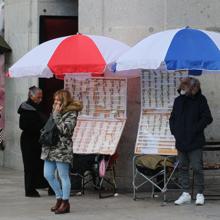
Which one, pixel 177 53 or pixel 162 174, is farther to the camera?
pixel 162 174

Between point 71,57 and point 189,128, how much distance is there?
198cm

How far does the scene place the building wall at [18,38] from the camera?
44.0 feet

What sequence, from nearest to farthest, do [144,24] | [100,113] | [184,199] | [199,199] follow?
[199,199], [184,199], [100,113], [144,24]

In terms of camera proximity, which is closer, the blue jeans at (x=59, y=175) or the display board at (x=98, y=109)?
the blue jeans at (x=59, y=175)

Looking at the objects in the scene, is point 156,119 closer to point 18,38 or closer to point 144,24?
point 144,24

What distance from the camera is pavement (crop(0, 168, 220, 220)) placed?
8578mm

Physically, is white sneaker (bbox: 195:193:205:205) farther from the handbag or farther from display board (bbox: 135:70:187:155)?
the handbag

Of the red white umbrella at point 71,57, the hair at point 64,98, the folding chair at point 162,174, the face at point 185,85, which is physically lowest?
the folding chair at point 162,174

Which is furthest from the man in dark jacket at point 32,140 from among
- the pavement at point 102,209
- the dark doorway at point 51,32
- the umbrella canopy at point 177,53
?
the dark doorway at point 51,32

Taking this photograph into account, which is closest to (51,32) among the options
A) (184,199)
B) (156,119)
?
(156,119)

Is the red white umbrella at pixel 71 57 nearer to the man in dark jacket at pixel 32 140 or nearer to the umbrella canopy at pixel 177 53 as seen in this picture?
the umbrella canopy at pixel 177 53

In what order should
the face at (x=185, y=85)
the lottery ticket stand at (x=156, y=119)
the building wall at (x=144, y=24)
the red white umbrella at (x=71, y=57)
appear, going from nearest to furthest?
1. the face at (x=185, y=85)
2. the red white umbrella at (x=71, y=57)
3. the lottery ticket stand at (x=156, y=119)
4. the building wall at (x=144, y=24)

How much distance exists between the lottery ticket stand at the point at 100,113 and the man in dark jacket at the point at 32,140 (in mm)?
638

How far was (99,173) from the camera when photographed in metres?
9.95
